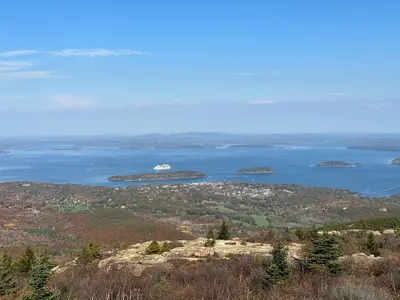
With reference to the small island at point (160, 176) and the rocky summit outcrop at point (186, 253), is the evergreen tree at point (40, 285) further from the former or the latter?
the small island at point (160, 176)

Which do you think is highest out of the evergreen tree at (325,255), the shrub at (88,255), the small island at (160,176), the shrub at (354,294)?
the shrub at (354,294)

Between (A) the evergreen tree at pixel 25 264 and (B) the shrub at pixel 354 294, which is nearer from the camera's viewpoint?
(B) the shrub at pixel 354 294

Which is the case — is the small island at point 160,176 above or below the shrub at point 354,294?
below

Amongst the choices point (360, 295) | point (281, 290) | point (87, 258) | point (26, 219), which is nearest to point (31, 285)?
point (281, 290)

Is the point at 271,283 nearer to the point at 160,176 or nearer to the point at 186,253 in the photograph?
the point at 186,253

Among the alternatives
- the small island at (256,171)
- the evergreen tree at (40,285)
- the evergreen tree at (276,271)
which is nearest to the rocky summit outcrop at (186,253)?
the evergreen tree at (276,271)

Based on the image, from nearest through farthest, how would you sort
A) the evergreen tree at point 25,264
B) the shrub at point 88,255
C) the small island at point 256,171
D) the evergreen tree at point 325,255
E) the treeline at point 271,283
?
1. the treeline at point 271,283
2. the evergreen tree at point 325,255
3. the evergreen tree at point 25,264
4. the shrub at point 88,255
5. the small island at point 256,171

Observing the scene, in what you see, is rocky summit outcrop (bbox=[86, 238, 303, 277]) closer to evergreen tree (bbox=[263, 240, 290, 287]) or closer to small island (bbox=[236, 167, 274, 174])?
evergreen tree (bbox=[263, 240, 290, 287])

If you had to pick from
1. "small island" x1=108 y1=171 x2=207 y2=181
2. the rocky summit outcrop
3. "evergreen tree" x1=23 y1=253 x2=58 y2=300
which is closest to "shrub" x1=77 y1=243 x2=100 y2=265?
the rocky summit outcrop

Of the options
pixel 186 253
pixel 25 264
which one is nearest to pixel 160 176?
pixel 186 253
